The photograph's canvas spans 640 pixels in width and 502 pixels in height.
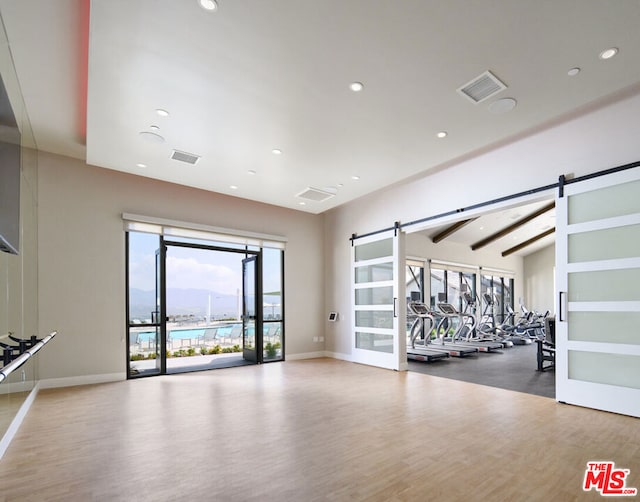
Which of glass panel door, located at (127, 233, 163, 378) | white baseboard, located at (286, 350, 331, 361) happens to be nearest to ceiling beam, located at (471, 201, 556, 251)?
white baseboard, located at (286, 350, 331, 361)

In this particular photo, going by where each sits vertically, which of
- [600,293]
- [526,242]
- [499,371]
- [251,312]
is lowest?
[499,371]

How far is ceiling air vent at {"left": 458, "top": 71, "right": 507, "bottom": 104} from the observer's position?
10.9 feet

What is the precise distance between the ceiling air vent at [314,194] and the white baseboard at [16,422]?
485 centimetres

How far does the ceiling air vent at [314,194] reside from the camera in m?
6.57

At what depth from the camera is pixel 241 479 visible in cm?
256

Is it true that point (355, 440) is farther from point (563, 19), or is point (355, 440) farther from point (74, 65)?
point (74, 65)

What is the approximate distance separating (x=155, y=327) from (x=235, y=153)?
346 cm

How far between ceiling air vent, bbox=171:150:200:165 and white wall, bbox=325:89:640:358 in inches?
137

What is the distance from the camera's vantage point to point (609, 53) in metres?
2.99

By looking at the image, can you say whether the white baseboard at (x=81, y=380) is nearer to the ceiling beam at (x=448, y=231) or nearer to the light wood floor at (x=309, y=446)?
the light wood floor at (x=309, y=446)

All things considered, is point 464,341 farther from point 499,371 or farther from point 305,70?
point 305,70

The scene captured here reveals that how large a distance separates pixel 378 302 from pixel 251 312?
2757 mm

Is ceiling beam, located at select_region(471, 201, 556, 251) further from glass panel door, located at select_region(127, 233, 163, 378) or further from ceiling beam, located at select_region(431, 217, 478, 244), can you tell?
glass panel door, located at select_region(127, 233, 163, 378)

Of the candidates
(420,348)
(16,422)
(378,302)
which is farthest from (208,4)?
(420,348)
